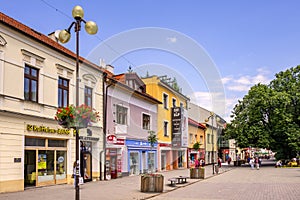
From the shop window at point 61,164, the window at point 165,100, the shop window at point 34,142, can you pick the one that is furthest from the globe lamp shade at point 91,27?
the window at point 165,100

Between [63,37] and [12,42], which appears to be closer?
[63,37]

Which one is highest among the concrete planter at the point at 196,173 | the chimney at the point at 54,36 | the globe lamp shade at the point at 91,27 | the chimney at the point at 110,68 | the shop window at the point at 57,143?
the chimney at the point at 54,36

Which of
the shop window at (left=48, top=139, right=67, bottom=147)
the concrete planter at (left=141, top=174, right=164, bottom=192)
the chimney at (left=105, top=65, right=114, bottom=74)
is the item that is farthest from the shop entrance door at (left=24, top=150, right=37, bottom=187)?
the chimney at (left=105, top=65, right=114, bottom=74)

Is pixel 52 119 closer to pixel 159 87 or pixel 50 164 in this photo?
pixel 50 164

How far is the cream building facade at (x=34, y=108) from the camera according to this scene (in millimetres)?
15352

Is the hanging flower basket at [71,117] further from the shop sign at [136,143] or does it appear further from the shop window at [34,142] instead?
the shop sign at [136,143]

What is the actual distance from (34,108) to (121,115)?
10.1 metres

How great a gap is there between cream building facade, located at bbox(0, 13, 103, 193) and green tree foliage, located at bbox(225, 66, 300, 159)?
26.8 metres

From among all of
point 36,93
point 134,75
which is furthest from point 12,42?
point 134,75

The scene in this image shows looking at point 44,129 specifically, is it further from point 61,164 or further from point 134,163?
point 134,163

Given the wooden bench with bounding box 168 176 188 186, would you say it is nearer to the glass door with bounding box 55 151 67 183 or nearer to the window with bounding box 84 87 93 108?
the glass door with bounding box 55 151 67 183

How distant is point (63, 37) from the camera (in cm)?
1034

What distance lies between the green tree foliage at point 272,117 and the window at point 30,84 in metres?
31.3

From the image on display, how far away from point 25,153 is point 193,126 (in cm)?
3315
